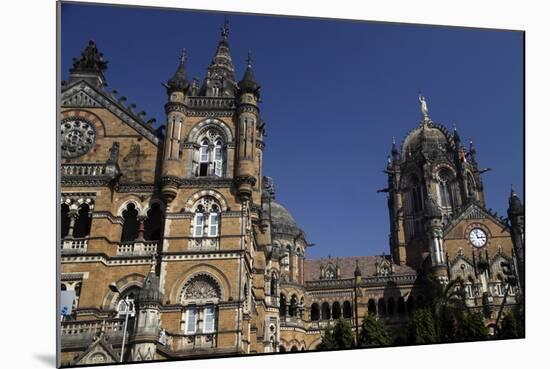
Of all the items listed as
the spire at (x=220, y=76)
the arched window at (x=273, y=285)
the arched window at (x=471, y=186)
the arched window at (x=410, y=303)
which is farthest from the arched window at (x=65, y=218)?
the arched window at (x=471, y=186)

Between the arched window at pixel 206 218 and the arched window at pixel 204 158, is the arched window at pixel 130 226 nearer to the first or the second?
the arched window at pixel 206 218

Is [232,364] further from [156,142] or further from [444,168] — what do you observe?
[444,168]

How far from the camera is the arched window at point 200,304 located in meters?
→ 18.1

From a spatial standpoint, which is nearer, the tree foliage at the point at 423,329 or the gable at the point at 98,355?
the gable at the point at 98,355

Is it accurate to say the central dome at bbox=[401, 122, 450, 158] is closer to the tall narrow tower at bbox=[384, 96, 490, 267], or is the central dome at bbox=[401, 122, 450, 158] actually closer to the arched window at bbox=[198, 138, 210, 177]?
the tall narrow tower at bbox=[384, 96, 490, 267]

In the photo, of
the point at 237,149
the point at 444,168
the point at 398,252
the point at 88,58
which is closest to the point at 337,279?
the point at 398,252

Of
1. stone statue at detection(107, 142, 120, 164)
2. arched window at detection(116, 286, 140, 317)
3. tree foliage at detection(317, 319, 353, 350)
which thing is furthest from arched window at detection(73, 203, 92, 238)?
tree foliage at detection(317, 319, 353, 350)

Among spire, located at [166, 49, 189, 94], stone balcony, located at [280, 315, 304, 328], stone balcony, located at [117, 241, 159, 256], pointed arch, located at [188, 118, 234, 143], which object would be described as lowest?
stone balcony, located at [280, 315, 304, 328]

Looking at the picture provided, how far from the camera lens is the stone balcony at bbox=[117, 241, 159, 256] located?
762 inches

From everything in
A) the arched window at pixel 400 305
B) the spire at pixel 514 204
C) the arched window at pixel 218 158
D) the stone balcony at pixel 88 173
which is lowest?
the arched window at pixel 400 305

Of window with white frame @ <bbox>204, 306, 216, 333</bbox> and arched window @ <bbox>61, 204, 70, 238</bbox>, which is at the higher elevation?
arched window @ <bbox>61, 204, 70, 238</bbox>

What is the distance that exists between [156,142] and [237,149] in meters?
3.27

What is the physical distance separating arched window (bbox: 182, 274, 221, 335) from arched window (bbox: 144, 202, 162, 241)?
8.95ft

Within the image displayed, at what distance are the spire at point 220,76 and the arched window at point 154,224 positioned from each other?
9342 millimetres
